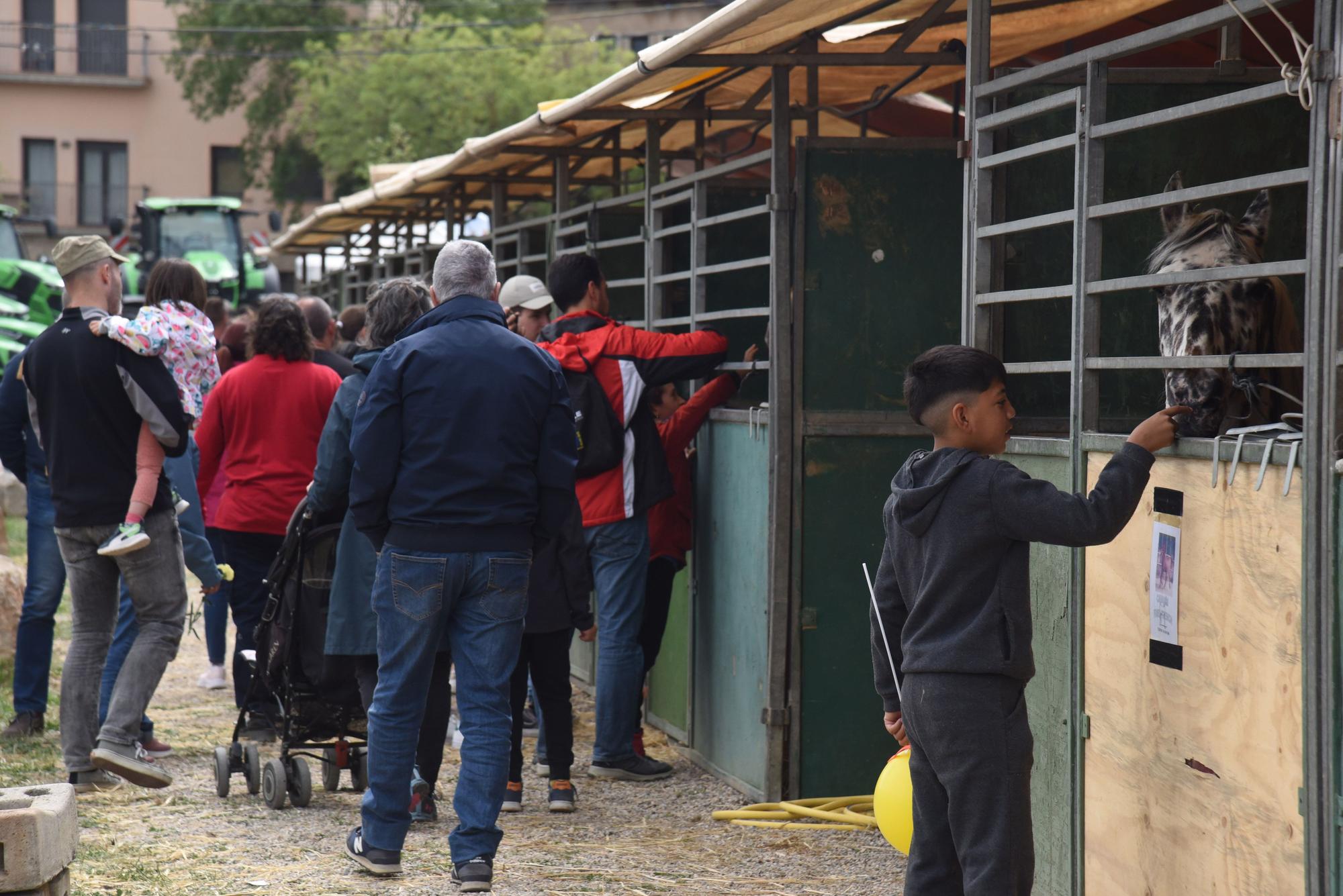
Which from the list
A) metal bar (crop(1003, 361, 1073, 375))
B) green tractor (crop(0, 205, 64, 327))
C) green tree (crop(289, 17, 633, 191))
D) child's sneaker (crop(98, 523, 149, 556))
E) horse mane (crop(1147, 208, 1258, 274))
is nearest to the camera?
horse mane (crop(1147, 208, 1258, 274))

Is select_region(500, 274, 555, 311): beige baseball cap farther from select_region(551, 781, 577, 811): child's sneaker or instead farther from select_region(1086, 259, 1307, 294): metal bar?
select_region(1086, 259, 1307, 294): metal bar

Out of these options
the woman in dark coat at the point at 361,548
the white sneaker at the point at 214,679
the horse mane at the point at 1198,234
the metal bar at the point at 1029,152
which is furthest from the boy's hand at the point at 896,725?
the white sneaker at the point at 214,679

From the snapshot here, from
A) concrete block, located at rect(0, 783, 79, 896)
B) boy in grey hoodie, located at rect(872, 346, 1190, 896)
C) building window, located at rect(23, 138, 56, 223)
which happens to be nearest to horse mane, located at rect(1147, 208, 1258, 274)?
boy in grey hoodie, located at rect(872, 346, 1190, 896)

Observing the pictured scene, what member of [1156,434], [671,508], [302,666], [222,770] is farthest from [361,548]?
[1156,434]

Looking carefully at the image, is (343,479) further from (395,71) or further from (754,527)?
(395,71)

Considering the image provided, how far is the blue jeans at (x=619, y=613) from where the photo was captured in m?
6.86

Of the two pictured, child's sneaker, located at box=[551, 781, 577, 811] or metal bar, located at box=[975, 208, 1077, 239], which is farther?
child's sneaker, located at box=[551, 781, 577, 811]

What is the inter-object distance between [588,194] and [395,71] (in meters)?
23.5

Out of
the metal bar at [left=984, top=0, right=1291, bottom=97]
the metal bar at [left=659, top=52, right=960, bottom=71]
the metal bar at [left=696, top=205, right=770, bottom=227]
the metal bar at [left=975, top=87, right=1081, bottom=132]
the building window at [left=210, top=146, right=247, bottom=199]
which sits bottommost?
the metal bar at [left=696, top=205, right=770, bottom=227]

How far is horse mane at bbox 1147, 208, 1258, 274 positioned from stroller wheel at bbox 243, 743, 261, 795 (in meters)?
4.19

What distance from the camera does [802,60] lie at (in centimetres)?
607

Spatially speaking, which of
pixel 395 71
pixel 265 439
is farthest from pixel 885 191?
pixel 395 71

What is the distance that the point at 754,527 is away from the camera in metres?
6.55

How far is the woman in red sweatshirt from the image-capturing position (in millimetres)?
7527
